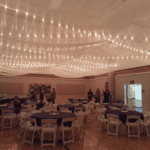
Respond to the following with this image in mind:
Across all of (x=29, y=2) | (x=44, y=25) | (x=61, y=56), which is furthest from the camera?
(x=61, y=56)

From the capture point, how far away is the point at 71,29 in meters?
3.85

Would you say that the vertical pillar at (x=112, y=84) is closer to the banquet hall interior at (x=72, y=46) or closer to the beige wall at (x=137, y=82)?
the beige wall at (x=137, y=82)

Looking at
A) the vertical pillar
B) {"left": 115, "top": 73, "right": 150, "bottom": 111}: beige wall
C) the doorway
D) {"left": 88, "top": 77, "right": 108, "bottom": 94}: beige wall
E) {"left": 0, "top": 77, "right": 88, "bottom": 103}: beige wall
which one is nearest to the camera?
{"left": 115, "top": 73, "right": 150, "bottom": 111}: beige wall

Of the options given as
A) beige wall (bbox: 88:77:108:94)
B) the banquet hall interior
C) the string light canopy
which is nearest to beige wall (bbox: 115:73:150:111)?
beige wall (bbox: 88:77:108:94)

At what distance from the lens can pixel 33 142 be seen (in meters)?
5.08

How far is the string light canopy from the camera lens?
2836mm

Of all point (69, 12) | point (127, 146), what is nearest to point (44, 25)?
point (69, 12)

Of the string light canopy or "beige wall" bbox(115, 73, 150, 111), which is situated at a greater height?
the string light canopy

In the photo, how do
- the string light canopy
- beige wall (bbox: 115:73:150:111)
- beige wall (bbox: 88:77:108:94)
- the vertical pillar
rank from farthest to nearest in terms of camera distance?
beige wall (bbox: 88:77:108:94) < the vertical pillar < beige wall (bbox: 115:73:150:111) < the string light canopy

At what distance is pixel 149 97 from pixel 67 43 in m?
8.77

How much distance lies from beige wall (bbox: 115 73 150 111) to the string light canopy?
17.4 feet

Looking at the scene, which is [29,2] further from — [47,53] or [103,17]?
[47,53]

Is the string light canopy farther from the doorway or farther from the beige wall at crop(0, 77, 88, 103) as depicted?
the beige wall at crop(0, 77, 88, 103)

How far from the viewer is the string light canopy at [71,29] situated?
2836 millimetres
